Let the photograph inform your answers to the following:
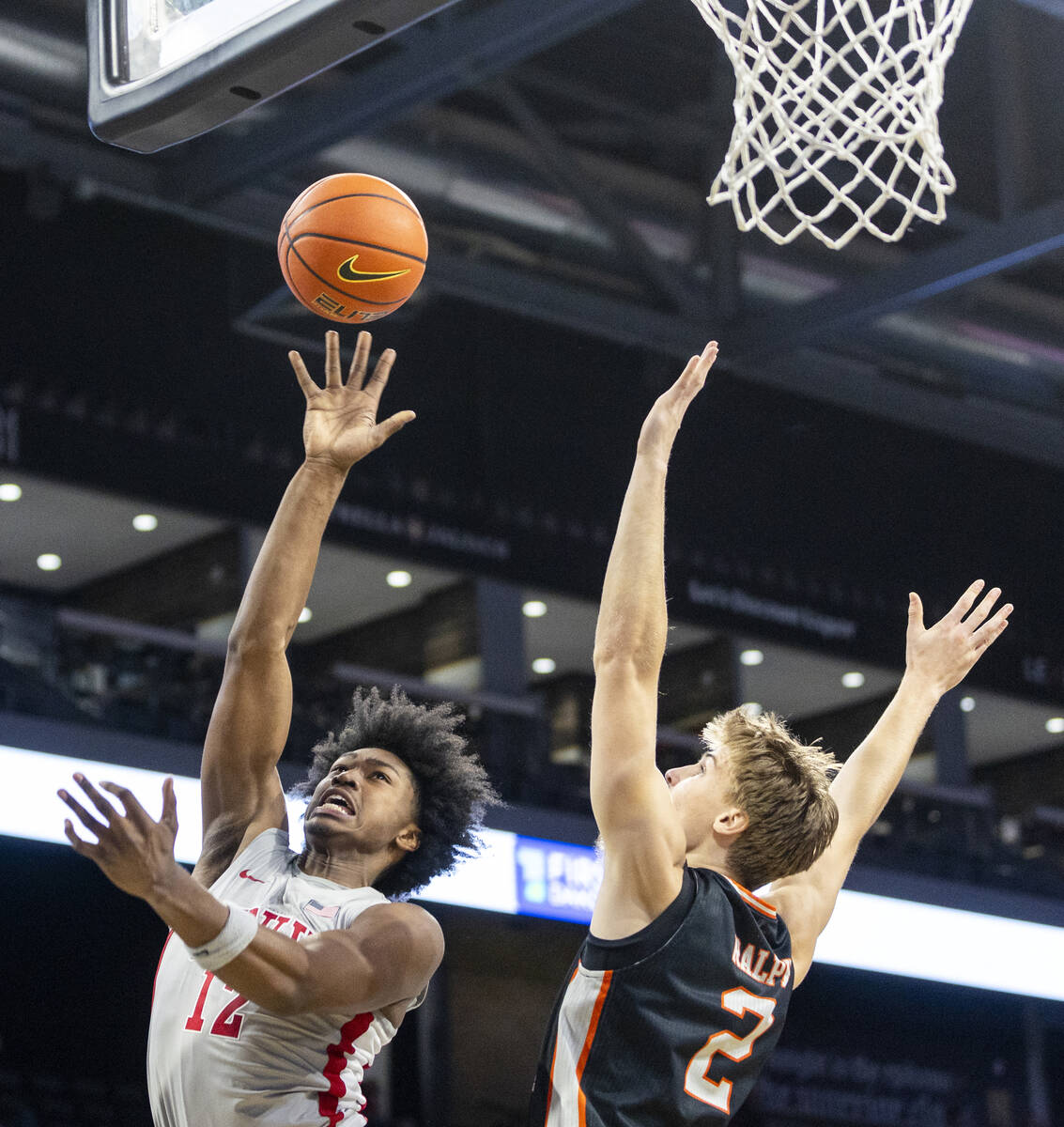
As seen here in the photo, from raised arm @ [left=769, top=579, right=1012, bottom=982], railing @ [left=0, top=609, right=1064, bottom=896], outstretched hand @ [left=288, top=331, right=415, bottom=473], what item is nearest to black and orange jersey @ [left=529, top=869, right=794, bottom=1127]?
raised arm @ [left=769, top=579, right=1012, bottom=982]

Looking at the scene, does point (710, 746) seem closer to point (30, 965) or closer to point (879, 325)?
point (30, 965)

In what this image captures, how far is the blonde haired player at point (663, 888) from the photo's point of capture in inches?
99.8

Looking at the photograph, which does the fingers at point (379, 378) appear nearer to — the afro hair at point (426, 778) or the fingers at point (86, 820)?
the afro hair at point (426, 778)

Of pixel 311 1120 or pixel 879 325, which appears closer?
pixel 311 1120

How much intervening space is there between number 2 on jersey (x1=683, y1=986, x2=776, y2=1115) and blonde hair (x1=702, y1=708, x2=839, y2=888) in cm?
21

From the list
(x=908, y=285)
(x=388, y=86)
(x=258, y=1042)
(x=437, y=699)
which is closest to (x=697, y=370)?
(x=258, y=1042)

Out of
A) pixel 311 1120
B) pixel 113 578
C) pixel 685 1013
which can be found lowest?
pixel 311 1120

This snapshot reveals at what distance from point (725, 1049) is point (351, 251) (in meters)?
1.85

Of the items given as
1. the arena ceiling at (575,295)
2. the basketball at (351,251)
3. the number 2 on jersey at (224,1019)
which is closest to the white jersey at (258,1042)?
the number 2 on jersey at (224,1019)

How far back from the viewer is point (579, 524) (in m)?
13.2

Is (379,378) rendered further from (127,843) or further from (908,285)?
(908,285)

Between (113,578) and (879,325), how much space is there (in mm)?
6508

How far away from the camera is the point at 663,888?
100 inches

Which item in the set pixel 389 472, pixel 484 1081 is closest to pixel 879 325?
pixel 389 472
